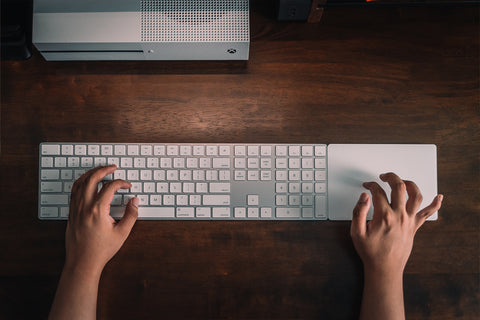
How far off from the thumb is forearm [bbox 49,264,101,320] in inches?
5.0

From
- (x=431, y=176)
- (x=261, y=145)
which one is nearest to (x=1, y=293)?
(x=261, y=145)

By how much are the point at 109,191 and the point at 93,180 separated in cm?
5

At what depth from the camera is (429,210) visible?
868 mm

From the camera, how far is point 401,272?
873 millimetres

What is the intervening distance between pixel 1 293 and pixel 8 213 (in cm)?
22

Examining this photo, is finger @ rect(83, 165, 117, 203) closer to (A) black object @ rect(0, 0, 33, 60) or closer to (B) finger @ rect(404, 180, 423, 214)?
(A) black object @ rect(0, 0, 33, 60)

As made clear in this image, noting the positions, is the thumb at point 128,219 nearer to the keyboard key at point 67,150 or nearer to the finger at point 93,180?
the finger at point 93,180

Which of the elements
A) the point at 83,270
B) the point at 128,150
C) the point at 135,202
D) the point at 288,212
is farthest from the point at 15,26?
Answer: the point at 288,212

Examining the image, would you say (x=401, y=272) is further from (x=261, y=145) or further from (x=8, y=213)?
(x=8, y=213)

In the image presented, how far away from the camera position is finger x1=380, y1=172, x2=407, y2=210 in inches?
33.5

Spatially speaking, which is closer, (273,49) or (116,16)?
(116,16)

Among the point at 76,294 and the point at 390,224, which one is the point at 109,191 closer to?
the point at 76,294

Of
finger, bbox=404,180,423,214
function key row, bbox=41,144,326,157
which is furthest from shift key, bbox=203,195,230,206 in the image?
finger, bbox=404,180,423,214

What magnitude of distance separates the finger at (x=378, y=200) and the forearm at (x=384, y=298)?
163 millimetres
